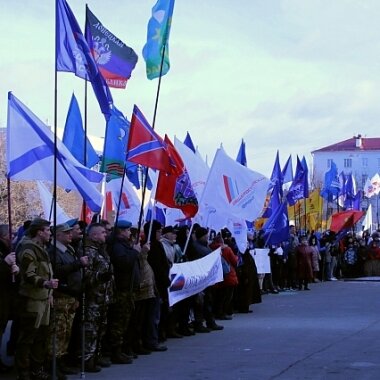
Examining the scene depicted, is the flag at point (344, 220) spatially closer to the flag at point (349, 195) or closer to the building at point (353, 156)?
the flag at point (349, 195)

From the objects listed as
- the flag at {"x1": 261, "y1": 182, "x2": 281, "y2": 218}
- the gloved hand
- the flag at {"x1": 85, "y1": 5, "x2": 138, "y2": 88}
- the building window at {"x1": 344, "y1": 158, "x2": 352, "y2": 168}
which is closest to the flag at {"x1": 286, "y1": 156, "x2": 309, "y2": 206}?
the flag at {"x1": 261, "y1": 182, "x2": 281, "y2": 218}

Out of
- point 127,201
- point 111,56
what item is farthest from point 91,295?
point 127,201

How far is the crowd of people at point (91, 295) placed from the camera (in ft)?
29.5

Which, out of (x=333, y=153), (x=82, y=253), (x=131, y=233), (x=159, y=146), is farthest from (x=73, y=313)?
(x=333, y=153)

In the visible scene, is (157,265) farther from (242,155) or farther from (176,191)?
(242,155)

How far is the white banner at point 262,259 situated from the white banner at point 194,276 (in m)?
6.24

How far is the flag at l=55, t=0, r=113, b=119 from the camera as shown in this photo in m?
9.75

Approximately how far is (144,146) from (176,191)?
1852 millimetres

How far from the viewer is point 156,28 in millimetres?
13641

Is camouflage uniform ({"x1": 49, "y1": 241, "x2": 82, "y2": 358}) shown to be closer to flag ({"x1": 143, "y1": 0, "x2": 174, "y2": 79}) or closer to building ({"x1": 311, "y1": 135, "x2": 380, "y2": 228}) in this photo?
flag ({"x1": 143, "y1": 0, "x2": 174, "y2": 79})

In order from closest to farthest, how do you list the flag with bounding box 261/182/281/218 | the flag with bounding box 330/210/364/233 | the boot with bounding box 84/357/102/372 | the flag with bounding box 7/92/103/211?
the flag with bounding box 7/92/103/211, the boot with bounding box 84/357/102/372, the flag with bounding box 261/182/281/218, the flag with bounding box 330/210/364/233

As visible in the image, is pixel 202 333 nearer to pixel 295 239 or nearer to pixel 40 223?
pixel 40 223

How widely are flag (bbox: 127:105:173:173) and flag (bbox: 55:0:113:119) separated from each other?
154cm

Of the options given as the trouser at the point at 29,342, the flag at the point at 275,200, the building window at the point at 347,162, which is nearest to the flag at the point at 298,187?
the flag at the point at 275,200
